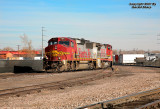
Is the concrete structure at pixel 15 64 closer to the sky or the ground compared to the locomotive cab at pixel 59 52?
closer to the ground

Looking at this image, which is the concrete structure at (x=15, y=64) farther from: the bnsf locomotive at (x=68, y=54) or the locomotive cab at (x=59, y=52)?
the locomotive cab at (x=59, y=52)

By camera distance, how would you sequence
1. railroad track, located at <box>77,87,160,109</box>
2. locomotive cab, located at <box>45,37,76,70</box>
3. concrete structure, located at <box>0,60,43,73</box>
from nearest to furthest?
railroad track, located at <box>77,87,160,109</box>, locomotive cab, located at <box>45,37,76,70</box>, concrete structure, located at <box>0,60,43,73</box>

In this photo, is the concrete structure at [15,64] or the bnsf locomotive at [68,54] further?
the concrete structure at [15,64]

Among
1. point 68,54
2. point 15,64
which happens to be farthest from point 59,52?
point 15,64

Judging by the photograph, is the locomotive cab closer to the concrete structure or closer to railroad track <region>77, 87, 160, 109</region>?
the concrete structure

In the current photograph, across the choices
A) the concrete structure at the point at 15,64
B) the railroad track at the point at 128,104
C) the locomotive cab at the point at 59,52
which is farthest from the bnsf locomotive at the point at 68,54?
the railroad track at the point at 128,104

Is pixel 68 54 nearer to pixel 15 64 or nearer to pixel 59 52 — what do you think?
pixel 59 52

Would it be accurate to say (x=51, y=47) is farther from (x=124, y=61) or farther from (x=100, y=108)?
(x=124, y=61)

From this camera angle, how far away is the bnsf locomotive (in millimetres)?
21562

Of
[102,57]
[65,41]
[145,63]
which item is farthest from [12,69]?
[145,63]

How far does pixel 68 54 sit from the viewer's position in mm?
21844

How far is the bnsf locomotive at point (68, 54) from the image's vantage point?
2156 cm

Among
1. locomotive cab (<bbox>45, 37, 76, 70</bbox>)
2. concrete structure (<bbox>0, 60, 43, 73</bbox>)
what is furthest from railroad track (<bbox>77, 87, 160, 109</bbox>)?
concrete structure (<bbox>0, 60, 43, 73</bbox>)

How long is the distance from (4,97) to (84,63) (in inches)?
654
